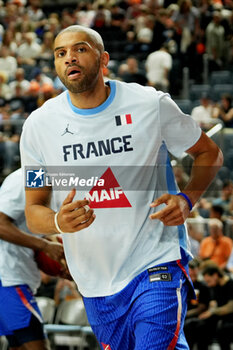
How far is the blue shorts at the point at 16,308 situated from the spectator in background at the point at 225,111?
8526mm

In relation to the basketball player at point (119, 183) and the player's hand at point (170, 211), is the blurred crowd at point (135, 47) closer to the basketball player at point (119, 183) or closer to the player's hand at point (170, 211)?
the basketball player at point (119, 183)

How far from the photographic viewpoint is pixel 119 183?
12.7ft

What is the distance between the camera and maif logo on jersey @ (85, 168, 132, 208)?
12.7 feet

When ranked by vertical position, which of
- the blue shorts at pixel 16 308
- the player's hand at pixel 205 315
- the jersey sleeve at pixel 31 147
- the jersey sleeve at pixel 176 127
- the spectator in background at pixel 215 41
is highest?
the jersey sleeve at pixel 176 127

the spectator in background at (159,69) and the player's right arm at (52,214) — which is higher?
the player's right arm at (52,214)

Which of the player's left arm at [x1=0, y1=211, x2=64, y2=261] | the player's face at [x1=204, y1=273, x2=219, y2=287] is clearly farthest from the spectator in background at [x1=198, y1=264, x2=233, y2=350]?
the player's left arm at [x1=0, y1=211, x2=64, y2=261]

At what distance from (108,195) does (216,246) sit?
5.92 m

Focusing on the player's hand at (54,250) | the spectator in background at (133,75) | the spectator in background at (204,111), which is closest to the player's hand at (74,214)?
the player's hand at (54,250)

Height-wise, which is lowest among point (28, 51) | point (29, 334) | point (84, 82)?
point (28, 51)

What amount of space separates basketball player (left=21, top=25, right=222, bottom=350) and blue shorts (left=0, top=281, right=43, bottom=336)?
1.55 meters

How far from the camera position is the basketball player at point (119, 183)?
3846 millimetres

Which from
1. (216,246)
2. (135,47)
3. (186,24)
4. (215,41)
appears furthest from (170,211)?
(135,47)

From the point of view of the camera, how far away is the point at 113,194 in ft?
12.7

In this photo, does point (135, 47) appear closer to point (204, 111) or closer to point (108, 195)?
point (204, 111)
